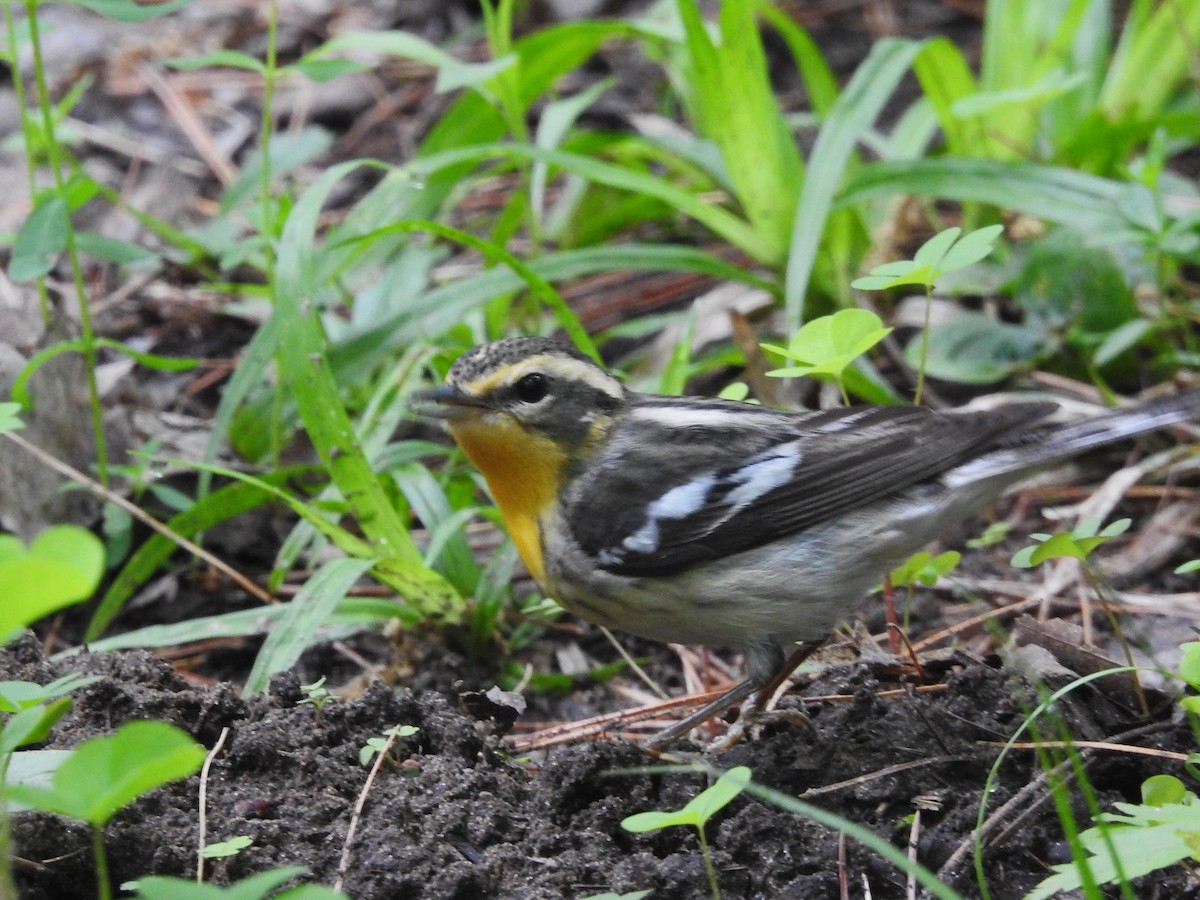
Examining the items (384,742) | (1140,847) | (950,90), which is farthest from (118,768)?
(950,90)

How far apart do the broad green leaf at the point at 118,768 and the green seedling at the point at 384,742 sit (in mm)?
1061

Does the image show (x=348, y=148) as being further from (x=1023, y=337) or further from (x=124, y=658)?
(x=124, y=658)

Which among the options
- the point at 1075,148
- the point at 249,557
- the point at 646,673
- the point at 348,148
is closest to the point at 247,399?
the point at 249,557

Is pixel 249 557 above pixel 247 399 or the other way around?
the other way around

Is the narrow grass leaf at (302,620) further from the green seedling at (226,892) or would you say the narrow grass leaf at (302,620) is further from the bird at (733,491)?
the green seedling at (226,892)

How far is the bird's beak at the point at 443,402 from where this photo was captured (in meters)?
3.61

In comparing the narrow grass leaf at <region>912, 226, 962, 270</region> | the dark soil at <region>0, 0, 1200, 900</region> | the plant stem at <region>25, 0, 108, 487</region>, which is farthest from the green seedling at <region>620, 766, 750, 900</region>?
the plant stem at <region>25, 0, 108, 487</region>

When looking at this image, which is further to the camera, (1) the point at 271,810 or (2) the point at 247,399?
(2) the point at 247,399

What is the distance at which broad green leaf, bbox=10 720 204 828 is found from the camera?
1892mm

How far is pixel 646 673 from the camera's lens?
4363mm

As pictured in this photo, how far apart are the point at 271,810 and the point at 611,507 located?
4.00 feet

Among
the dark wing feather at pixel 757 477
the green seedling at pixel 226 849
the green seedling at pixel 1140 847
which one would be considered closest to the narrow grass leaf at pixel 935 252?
the dark wing feather at pixel 757 477

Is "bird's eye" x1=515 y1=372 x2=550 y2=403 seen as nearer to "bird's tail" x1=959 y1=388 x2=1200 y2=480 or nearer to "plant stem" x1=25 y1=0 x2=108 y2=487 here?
"bird's tail" x1=959 y1=388 x2=1200 y2=480

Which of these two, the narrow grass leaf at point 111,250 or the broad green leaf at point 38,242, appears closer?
the broad green leaf at point 38,242
